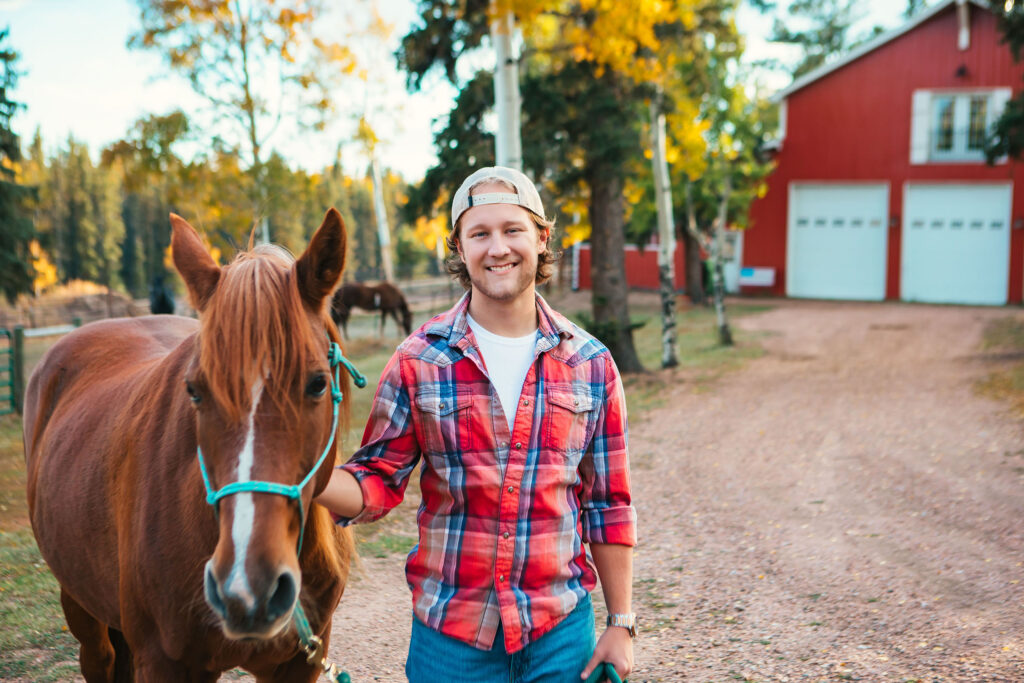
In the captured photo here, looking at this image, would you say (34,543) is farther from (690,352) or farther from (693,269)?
→ (693,269)

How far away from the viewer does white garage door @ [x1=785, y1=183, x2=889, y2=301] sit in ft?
80.2

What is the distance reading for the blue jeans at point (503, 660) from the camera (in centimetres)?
201

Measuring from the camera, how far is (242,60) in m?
18.9

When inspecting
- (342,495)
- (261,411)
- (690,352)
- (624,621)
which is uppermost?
(261,411)

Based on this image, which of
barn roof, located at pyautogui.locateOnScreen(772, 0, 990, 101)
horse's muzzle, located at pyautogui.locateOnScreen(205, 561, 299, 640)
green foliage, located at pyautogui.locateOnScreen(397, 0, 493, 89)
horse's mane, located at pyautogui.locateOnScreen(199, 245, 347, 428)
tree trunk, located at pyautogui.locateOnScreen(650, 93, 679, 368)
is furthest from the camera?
barn roof, located at pyautogui.locateOnScreen(772, 0, 990, 101)

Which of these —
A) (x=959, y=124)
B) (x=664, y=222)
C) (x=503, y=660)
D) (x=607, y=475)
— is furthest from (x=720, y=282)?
(x=503, y=660)

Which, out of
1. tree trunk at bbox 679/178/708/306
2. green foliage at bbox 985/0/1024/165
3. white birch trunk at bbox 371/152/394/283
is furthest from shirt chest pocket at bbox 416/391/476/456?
white birch trunk at bbox 371/152/394/283

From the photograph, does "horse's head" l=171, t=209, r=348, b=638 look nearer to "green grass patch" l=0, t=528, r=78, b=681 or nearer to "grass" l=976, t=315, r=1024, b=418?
"green grass patch" l=0, t=528, r=78, b=681

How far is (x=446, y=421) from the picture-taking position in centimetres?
209

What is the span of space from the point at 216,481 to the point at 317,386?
0.98 ft

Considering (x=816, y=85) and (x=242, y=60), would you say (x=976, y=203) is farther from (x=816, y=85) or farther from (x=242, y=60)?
(x=242, y=60)

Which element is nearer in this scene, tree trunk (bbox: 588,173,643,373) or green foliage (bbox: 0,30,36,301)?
tree trunk (bbox: 588,173,643,373)

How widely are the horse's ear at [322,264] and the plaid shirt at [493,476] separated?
0.90ft

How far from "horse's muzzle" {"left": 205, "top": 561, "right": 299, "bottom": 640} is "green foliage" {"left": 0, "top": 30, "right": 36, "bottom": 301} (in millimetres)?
17340
